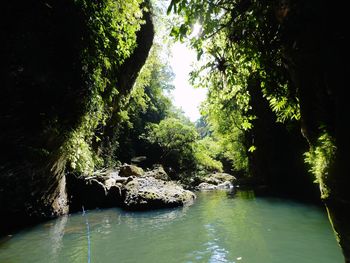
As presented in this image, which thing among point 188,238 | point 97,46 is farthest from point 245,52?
point 188,238

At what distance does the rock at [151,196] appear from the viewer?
13.7 metres

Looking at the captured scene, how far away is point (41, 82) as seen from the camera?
241 inches

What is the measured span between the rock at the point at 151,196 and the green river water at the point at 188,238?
1574mm

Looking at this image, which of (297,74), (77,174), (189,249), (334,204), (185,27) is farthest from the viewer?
(77,174)

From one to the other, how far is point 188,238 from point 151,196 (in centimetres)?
631

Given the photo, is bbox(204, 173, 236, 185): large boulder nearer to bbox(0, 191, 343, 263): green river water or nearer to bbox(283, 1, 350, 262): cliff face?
bbox(0, 191, 343, 263): green river water

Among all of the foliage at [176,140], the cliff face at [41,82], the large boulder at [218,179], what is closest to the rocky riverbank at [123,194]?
the cliff face at [41,82]

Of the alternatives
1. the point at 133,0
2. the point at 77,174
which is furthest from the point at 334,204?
the point at 77,174

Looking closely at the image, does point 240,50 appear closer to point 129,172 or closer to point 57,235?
point 57,235

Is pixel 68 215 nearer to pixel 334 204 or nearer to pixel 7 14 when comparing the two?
pixel 7 14

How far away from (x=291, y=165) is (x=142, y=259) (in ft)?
48.2

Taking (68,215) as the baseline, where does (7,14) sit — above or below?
above

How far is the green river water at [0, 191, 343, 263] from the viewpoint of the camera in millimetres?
6391

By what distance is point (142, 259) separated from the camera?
6.34 meters
